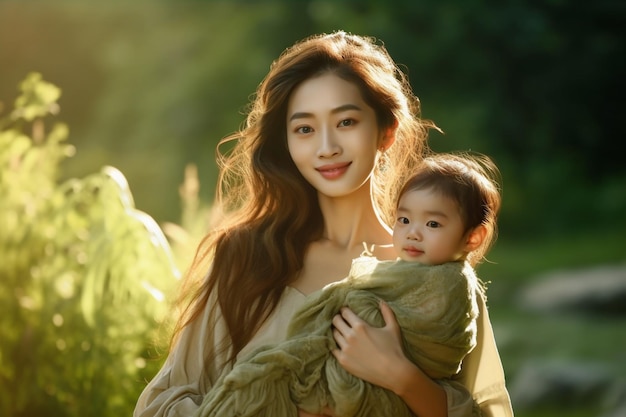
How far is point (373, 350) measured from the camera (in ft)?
8.32

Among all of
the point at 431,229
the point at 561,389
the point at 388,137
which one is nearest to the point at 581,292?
the point at 561,389

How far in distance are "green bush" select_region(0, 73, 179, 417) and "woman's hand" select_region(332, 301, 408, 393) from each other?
3.57 feet

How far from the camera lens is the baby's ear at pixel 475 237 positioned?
2.67 metres

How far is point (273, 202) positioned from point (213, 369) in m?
0.52

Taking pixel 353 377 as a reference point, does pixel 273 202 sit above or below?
above

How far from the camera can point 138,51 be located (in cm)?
1459

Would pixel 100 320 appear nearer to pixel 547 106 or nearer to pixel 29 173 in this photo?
pixel 29 173

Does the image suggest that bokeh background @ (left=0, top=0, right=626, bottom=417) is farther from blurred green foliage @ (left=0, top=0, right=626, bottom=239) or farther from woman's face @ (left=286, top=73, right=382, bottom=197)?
woman's face @ (left=286, top=73, right=382, bottom=197)

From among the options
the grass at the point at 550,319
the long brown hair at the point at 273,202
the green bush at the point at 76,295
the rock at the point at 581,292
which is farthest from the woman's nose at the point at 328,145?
the rock at the point at 581,292

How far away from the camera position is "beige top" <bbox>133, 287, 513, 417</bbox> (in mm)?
2777

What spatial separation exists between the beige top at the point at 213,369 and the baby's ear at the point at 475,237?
254mm

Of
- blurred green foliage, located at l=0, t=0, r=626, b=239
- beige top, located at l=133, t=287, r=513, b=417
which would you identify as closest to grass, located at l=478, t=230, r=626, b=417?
blurred green foliage, located at l=0, t=0, r=626, b=239

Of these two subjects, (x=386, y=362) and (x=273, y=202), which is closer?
(x=386, y=362)

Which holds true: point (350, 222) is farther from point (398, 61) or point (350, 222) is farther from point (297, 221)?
point (398, 61)
